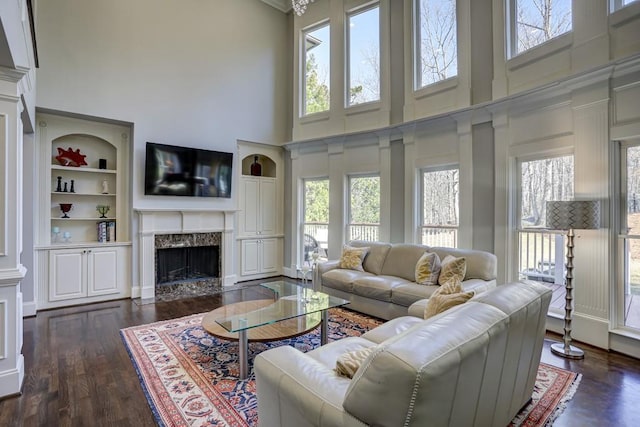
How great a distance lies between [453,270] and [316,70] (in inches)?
192

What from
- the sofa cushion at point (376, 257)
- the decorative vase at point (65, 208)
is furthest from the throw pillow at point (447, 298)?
the decorative vase at point (65, 208)

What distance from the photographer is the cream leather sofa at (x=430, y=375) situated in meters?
1.10

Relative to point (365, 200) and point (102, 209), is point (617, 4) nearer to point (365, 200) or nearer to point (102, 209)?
point (365, 200)

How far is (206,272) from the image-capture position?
620 centimetres

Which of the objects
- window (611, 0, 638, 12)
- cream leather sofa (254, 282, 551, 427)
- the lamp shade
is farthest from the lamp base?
window (611, 0, 638, 12)

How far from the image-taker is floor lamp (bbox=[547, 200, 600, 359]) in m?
3.14

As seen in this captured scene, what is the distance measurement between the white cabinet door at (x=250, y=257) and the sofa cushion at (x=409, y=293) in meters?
3.52

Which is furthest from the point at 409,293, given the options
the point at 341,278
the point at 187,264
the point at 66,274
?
the point at 66,274

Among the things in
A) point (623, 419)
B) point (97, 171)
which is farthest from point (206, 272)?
point (623, 419)

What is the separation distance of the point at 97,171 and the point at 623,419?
6.56 metres

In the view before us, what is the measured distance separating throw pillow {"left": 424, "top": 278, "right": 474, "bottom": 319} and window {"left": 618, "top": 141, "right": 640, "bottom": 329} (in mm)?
2194

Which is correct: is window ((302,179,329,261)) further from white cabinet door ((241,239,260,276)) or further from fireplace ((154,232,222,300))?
fireplace ((154,232,222,300))

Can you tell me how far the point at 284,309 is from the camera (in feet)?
10.5

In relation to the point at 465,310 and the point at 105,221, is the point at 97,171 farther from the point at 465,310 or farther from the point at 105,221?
the point at 465,310
